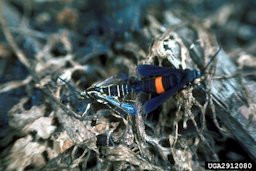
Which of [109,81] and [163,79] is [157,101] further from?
[109,81]

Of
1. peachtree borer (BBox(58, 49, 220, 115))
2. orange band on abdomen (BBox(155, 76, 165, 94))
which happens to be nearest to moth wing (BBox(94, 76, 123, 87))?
peachtree borer (BBox(58, 49, 220, 115))

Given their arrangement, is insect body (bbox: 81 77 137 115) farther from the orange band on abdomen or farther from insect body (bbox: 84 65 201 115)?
the orange band on abdomen

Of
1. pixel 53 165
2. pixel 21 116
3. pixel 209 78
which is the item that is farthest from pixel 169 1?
pixel 53 165

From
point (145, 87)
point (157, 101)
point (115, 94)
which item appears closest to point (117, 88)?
point (115, 94)

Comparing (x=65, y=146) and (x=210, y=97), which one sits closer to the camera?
(x=65, y=146)

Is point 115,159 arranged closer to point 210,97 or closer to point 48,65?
point 210,97

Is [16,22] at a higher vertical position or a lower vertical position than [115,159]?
higher
